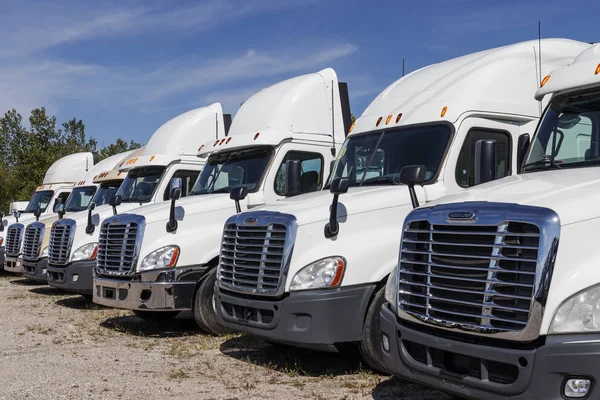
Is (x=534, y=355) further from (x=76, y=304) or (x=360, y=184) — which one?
(x=76, y=304)

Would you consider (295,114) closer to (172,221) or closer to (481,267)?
(172,221)

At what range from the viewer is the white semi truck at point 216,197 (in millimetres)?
9023

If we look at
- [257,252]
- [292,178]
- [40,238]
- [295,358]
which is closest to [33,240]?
[40,238]

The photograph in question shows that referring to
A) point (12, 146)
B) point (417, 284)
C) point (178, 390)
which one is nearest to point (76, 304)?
point (178, 390)

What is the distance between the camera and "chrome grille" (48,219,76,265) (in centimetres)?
1202

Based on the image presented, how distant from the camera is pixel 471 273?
4.39m

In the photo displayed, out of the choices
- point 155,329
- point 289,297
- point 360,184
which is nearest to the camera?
point 289,297

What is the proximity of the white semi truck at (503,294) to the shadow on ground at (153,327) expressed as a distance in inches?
210

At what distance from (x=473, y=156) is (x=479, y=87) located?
82cm

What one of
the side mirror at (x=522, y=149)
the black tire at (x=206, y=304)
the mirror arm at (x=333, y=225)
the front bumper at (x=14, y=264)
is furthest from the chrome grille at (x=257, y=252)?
the front bumper at (x=14, y=264)

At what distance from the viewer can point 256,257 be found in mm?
7047

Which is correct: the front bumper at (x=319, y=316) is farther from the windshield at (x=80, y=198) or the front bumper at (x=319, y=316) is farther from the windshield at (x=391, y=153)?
the windshield at (x=80, y=198)

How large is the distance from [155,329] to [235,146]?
284 centimetres

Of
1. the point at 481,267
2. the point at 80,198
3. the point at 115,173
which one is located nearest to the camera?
the point at 481,267
